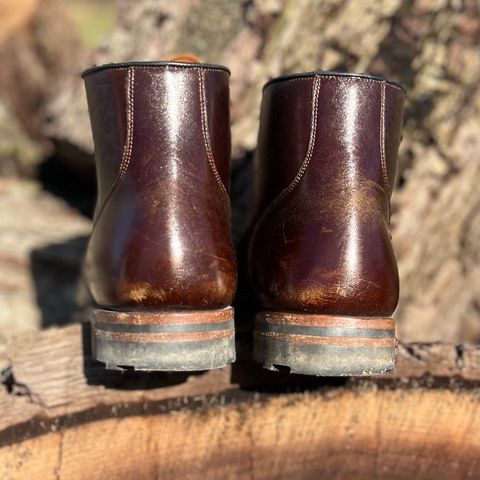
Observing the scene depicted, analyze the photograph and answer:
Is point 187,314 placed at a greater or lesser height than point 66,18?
lesser

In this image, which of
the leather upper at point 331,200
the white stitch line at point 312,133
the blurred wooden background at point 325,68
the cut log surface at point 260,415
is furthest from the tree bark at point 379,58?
the white stitch line at point 312,133

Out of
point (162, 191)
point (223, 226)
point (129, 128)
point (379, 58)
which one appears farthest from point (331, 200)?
point (379, 58)

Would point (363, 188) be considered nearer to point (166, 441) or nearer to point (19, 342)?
point (166, 441)

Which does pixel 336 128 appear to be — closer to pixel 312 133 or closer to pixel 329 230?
pixel 312 133

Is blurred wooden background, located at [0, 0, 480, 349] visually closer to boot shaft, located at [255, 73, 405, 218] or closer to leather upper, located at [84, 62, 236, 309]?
boot shaft, located at [255, 73, 405, 218]

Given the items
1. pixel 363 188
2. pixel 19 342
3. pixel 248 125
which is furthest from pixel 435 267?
pixel 19 342

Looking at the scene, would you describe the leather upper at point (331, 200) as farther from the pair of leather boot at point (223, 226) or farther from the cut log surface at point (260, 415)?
the cut log surface at point (260, 415)

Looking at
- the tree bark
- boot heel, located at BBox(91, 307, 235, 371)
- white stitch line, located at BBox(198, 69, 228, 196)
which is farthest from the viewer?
the tree bark

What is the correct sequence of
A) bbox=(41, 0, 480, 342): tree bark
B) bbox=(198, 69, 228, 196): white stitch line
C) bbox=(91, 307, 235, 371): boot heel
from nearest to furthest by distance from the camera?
bbox=(91, 307, 235, 371): boot heel, bbox=(198, 69, 228, 196): white stitch line, bbox=(41, 0, 480, 342): tree bark

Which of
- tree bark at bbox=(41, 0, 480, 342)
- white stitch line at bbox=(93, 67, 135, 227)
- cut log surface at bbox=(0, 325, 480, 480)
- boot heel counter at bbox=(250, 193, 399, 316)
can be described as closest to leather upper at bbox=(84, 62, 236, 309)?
white stitch line at bbox=(93, 67, 135, 227)
